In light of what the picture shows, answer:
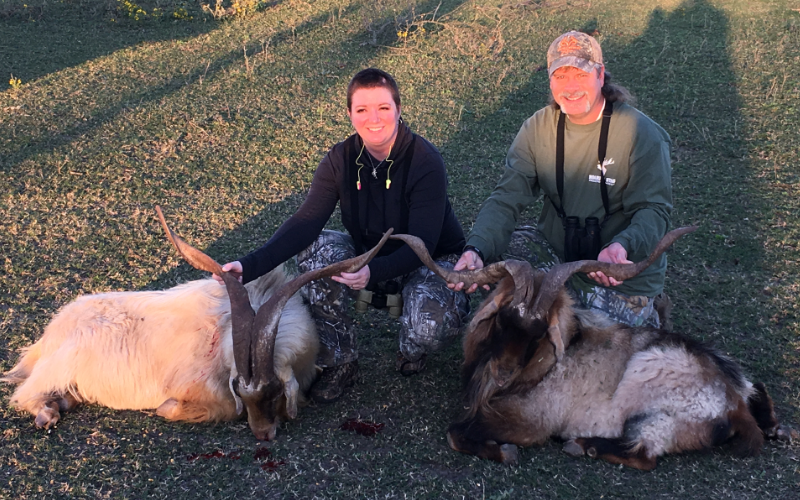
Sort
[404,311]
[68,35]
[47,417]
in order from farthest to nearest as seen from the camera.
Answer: [68,35] → [404,311] → [47,417]

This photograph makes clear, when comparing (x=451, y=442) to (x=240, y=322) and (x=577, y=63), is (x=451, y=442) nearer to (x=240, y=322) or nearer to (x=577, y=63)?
(x=240, y=322)

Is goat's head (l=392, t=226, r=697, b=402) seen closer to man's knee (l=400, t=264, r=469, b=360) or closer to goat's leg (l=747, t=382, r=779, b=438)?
man's knee (l=400, t=264, r=469, b=360)

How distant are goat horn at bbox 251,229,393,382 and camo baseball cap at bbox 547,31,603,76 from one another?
1737 millimetres

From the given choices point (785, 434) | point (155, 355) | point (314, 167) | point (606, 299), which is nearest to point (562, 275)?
point (606, 299)

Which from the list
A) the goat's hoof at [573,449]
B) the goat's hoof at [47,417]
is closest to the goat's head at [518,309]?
the goat's hoof at [573,449]

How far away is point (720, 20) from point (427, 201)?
9.60 meters

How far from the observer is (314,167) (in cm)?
804

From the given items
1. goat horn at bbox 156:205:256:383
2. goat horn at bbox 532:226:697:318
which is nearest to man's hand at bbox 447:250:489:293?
goat horn at bbox 532:226:697:318

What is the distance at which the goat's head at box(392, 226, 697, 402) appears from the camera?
399cm

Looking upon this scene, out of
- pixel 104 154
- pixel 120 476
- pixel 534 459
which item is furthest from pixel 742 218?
pixel 104 154

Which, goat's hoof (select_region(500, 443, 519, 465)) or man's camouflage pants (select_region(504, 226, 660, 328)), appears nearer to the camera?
goat's hoof (select_region(500, 443, 519, 465))

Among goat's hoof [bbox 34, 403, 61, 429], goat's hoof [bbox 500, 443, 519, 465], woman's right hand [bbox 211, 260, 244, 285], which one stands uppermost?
woman's right hand [bbox 211, 260, 244, 285]

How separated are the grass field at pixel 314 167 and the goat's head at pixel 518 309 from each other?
51cm

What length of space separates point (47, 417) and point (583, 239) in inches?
147
